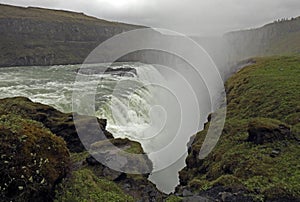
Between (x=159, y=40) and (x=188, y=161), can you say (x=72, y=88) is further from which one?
(x=159, y=40)

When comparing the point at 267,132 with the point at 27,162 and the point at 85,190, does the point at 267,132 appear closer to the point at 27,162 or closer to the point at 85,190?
the point at 85,190

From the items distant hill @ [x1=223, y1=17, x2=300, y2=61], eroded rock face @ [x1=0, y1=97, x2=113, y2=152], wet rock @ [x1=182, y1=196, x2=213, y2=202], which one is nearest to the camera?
wet rock @ [x1=182, y1=196, x2=213, y2=202]

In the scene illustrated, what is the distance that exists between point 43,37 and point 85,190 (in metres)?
133

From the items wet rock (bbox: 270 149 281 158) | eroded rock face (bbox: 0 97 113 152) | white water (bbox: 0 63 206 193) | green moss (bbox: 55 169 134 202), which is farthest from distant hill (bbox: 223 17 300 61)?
green moss (bbox: 55 169 134 202)

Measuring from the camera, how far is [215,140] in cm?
1875

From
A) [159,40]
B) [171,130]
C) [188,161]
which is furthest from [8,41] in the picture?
[188,161]

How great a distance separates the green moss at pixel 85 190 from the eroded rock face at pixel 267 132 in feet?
25.3

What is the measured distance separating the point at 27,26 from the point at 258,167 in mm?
139291

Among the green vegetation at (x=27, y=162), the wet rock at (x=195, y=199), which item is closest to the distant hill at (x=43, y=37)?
→ the wet rock at (x=195, y=199)

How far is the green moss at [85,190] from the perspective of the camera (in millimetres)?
8430

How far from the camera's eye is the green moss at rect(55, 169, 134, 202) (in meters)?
8.43

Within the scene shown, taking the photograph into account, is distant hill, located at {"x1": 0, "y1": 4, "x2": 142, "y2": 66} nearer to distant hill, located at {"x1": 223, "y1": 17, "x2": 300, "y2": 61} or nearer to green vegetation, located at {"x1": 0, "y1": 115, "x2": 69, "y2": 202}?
distant hill, located at {"x1": 223, "y1": 17, "x2": 300, "y2": 61}

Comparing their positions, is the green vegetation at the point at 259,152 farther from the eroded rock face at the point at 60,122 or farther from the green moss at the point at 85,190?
the eroded rock face at the point at 60,122

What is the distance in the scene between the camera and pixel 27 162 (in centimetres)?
745
